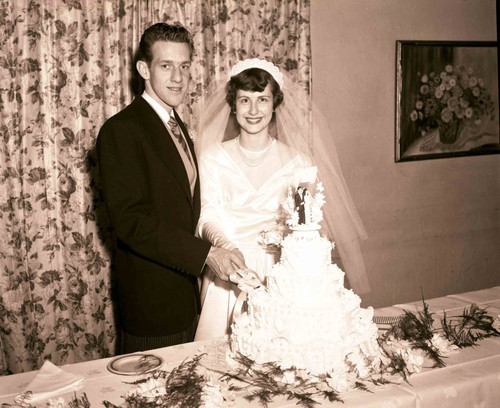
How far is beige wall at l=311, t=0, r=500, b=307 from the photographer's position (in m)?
4.87

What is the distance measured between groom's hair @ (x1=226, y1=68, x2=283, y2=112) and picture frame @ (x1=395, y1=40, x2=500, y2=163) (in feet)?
7.94

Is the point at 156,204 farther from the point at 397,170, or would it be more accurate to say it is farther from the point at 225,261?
the point at 397,170

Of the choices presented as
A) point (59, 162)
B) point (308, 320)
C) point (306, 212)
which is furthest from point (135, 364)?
point (59, 162)

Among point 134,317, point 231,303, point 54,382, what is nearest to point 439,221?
point 231,303

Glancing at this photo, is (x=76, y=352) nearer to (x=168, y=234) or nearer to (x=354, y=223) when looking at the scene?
(x=168, y=234)

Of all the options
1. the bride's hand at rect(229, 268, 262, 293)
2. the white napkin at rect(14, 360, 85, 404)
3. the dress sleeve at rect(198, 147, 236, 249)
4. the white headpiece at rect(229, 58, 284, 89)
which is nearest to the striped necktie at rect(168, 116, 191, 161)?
the dress sleeve at rect(198, 147, 236, 249)

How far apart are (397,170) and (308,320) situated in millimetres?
Answer: 3668

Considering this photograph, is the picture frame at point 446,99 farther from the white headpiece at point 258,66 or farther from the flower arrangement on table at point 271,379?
the flower arrangement on table at point 271,379

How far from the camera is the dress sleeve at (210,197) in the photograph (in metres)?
2.93

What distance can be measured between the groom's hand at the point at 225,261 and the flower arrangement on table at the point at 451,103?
3.29 meters

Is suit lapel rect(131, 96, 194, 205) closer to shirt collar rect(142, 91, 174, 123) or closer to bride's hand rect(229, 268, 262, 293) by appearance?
shirt collar rect(142, 91, 174, 123)

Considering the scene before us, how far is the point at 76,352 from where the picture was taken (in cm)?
397

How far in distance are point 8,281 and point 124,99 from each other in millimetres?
1448

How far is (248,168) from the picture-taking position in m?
3.09
